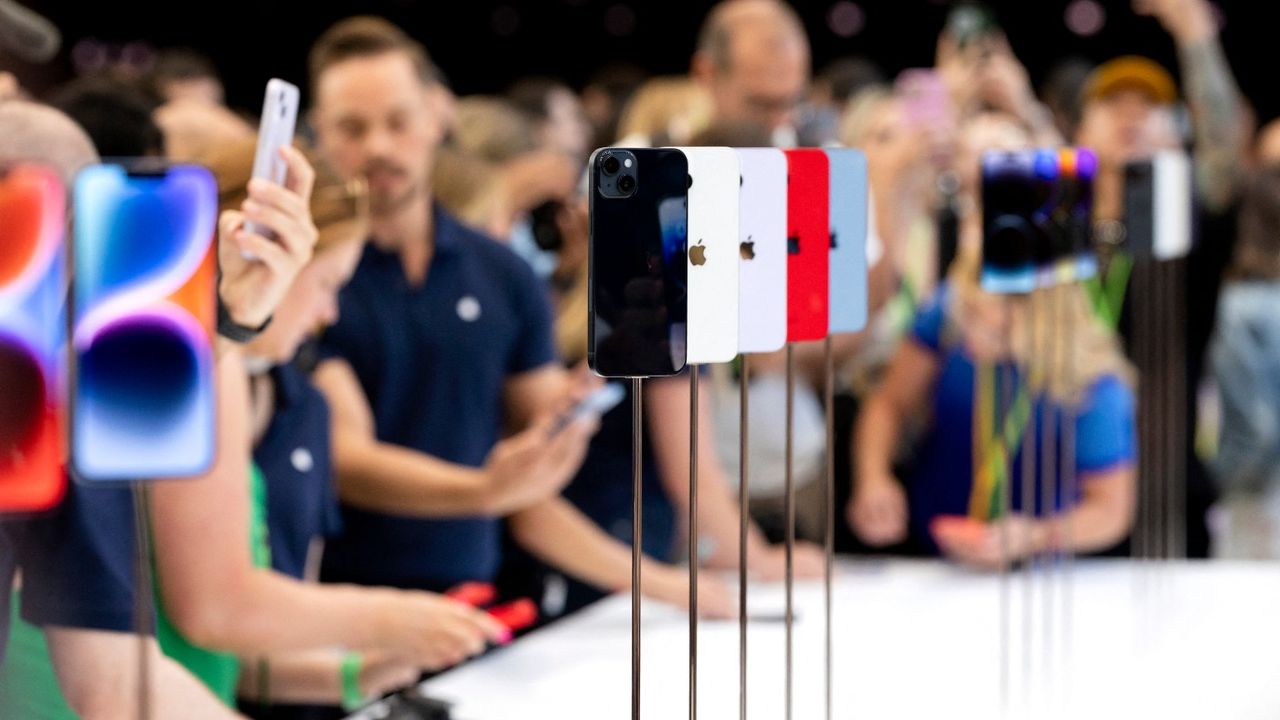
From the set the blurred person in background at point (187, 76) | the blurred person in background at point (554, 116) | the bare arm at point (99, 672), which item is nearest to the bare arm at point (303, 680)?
the bare arm at point (99, 672)

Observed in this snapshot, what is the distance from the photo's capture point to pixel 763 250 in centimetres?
107

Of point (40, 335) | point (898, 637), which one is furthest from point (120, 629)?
point (898, 637)

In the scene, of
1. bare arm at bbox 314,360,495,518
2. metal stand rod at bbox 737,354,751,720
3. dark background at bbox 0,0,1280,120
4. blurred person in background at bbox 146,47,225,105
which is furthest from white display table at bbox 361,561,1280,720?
dark background at bbox 0,0,1280,120

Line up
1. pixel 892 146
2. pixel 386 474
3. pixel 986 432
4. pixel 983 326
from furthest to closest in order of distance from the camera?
1. pixel 892 146
2. pixel 986 432
3. pixel 983 326
4. pixel 386 474

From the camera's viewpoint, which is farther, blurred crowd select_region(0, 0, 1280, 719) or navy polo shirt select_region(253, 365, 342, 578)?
navy polo shirt select_region(253, 365, 342, 578)

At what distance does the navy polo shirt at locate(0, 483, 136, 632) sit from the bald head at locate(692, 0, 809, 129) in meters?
1.78

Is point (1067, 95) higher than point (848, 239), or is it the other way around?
point (1067, 95)

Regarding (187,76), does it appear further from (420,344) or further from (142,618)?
(142,618)

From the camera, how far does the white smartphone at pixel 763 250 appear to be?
105cm

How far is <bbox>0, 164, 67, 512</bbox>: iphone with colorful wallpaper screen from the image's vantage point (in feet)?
2.43

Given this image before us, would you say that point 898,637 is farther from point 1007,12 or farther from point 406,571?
point 1007,12

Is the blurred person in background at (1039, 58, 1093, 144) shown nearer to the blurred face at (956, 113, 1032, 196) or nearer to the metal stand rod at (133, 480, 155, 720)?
the blurred face at (956, 113, 1032, 196)

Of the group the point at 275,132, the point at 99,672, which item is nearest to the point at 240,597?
the point at 99,672

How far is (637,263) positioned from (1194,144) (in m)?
2.87
